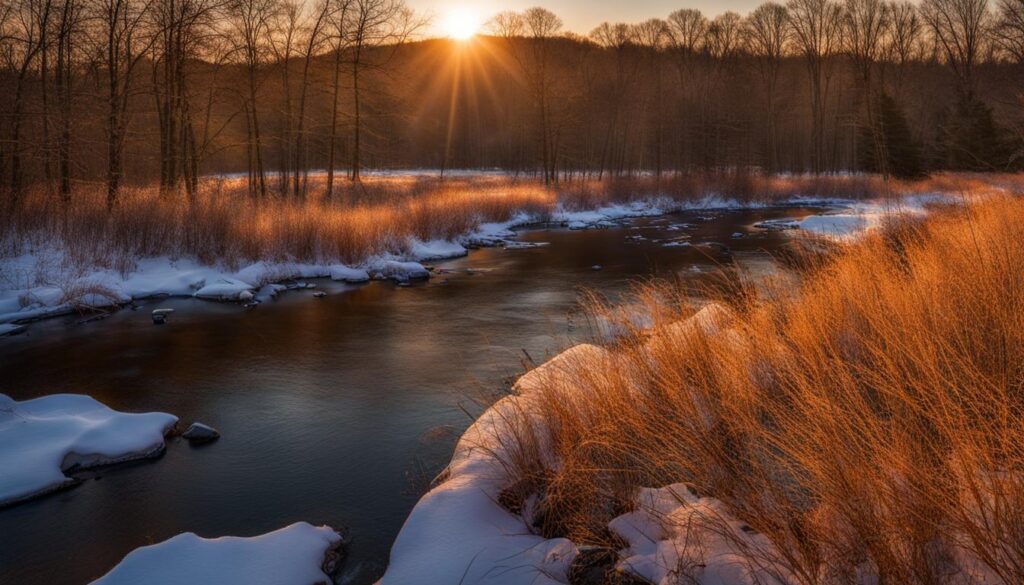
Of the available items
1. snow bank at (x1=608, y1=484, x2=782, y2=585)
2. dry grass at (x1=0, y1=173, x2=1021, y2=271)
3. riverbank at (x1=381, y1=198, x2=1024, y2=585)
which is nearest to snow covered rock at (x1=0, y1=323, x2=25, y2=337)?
dry grass at (x1=0, y1=173, x2=1021, y2=271)

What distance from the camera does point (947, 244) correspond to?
6.32 metres

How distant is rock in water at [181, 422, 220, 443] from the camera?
5.61 metres

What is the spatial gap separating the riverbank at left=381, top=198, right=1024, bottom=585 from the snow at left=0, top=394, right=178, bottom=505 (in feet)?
10.1

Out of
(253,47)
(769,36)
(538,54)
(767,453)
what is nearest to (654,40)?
(769,36)

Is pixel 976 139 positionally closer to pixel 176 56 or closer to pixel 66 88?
pixel 176 56

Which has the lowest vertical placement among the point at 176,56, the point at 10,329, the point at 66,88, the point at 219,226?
the point at 10,329

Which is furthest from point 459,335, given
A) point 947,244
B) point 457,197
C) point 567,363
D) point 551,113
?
point 551,113

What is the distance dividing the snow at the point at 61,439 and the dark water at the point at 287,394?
183mm

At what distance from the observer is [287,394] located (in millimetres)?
6887

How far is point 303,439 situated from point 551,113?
37.4 m

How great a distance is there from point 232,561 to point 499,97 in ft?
328

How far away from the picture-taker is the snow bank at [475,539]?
311 cm

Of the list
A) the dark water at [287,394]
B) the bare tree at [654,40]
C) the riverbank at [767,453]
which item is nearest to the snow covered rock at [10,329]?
the dark water at [287,394]

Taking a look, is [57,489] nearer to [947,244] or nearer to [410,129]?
[947,244]
